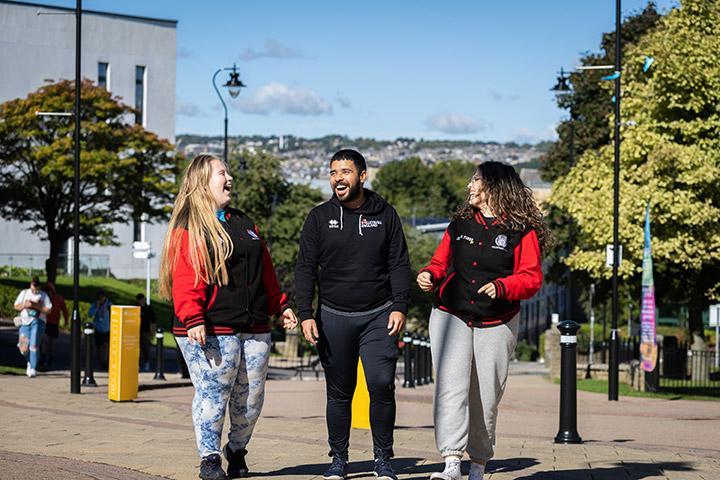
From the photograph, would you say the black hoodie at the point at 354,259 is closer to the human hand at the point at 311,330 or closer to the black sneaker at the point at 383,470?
the human hand at the point at 311,330

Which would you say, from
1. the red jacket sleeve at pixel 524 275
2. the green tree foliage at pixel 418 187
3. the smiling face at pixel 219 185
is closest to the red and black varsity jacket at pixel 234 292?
the smiling face at pixel 219 185

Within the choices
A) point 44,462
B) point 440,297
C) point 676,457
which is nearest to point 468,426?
point 440,297

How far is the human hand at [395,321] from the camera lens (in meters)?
7.59

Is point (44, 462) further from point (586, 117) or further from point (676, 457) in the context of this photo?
point (586, 117)

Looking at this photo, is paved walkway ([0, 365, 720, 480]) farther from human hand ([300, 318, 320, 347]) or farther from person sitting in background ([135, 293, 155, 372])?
person sitting in background ([135, 293, 155, 372])

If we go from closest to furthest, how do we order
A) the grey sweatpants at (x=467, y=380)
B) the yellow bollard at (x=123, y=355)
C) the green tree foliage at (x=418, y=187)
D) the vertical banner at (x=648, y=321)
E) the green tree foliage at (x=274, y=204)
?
the grey sweatpants at (x=467, y=380) < the yellow bollard at (x=123, y=355) < the vertical banner at (x=648, y=321) < the green tree foliage at (x=274, y=204) < the green tree foliage at (x=418, y=187)

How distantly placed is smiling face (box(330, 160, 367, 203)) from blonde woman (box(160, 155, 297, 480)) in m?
0.58

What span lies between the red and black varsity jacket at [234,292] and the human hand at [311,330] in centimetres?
23

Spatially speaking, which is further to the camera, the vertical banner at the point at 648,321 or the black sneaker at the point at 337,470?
the vertical banner at the point at 648,321

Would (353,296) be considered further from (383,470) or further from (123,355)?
(123,355)

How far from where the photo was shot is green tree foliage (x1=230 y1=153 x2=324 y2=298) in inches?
1938

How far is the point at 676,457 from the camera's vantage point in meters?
10.3

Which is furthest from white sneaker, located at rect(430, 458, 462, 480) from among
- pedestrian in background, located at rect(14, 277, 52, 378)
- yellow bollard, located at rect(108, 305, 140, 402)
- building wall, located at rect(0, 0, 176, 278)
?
building wall, located at rect(0, 0, 176, 278)

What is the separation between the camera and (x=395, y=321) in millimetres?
7590
